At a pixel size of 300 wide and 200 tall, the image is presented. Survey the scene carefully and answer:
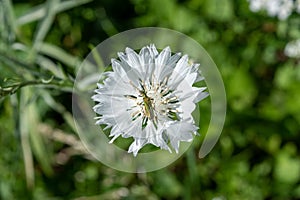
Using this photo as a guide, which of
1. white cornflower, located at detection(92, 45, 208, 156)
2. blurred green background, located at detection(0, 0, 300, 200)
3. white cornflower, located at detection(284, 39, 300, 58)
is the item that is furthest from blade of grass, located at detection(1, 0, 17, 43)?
white cornflower, located at detection(284, 39, 300, 58)

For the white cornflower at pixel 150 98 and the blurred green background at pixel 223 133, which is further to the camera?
the blurred green background at pixel 223 133

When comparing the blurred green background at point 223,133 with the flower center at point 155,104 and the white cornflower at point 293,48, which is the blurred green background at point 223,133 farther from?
the flower center at point 155,104

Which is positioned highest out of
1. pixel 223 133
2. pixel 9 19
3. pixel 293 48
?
pixel 9 19

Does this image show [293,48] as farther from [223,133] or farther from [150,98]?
[150,98]

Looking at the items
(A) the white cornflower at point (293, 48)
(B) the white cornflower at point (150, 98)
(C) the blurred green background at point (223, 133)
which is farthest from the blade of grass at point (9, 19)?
(A) the white cornflower at point (293, 48)

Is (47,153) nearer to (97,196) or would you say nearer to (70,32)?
(97,196)

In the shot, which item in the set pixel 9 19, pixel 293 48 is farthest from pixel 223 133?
pixel 9 19

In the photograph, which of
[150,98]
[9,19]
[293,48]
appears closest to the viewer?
[150,98]
